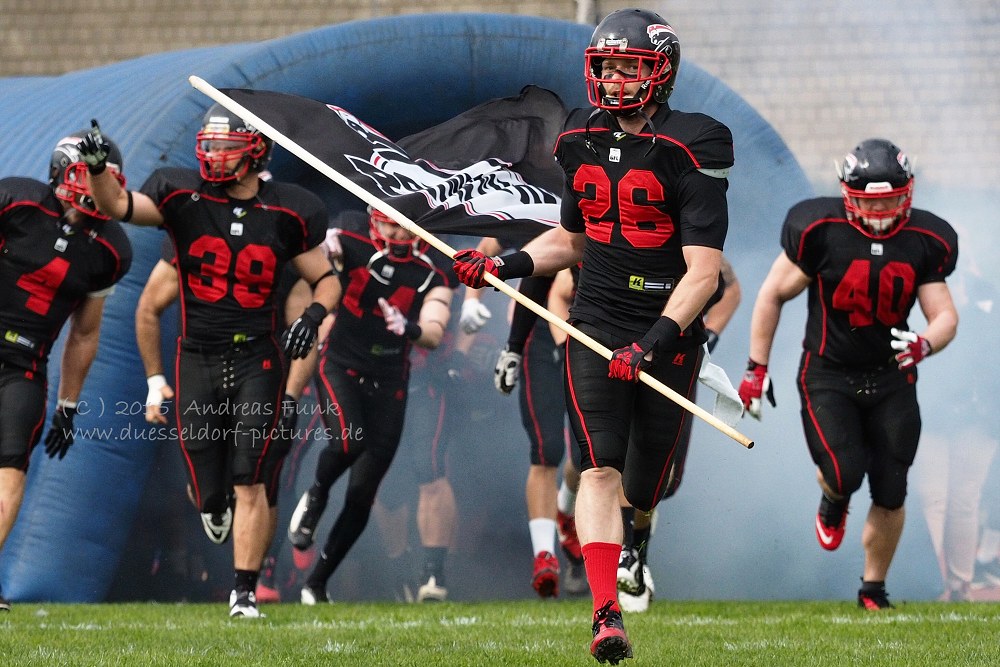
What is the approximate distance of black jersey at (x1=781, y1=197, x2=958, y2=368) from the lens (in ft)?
19.1

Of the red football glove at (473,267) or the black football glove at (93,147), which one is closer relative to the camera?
the red football glove at (473,267)

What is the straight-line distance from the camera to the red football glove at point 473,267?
444cm

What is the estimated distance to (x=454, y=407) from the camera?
7.89m

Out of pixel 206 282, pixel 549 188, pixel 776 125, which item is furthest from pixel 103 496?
pixel 776 125

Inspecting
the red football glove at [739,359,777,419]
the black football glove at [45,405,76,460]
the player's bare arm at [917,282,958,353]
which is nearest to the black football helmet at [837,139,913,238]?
the player's bare arm at [917,282,958,353]

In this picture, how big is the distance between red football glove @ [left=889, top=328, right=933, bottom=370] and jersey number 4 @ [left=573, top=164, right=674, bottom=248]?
5.23ft

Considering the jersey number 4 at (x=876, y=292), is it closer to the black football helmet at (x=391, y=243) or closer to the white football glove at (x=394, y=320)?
the white football glove at (x=394, y=320)

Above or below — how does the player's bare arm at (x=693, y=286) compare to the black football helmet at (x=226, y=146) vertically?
below

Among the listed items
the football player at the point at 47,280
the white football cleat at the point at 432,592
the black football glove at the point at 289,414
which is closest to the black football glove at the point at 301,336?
the black football glove at the point at 289,414

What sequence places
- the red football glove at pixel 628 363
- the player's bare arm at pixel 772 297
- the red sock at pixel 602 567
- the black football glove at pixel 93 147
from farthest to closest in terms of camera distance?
the player's bare arm at pixel 772 297
the black football glove at pixel 93 147
the red football glove at pixel 628 363
the red sock at pixel 602 567

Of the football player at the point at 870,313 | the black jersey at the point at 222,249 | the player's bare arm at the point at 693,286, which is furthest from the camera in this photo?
the black jersey at the point at 222,249

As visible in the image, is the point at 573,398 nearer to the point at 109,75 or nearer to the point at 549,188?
the point at 549,188

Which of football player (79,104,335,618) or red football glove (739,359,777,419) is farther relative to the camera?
red football glove (739,359,777,419)

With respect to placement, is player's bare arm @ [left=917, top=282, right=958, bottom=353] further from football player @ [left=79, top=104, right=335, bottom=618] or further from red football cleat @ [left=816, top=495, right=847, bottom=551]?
football player @ [left=79, top=104, right=335, bottom=618]
